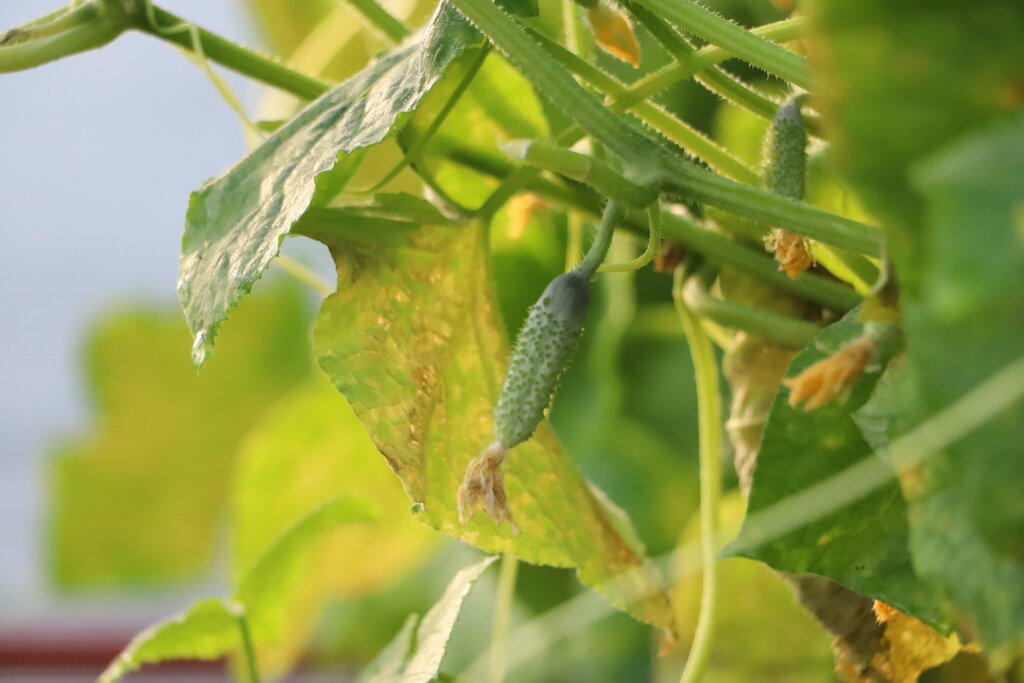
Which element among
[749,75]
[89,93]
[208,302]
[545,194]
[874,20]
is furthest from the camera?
[89,93]

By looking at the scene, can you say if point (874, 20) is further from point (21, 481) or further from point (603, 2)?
point (21, 481)

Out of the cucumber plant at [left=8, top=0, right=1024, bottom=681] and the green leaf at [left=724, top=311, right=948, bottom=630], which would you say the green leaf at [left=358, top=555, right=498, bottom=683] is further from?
the green leaf at [left=724, top=311, right=948, bottom=630]

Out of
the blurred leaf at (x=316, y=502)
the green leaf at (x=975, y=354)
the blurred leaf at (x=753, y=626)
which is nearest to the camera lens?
the green leaf at (x=975, y=354)

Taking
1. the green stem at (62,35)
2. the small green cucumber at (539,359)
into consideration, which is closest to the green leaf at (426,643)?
the small green cucumber at (539,359)

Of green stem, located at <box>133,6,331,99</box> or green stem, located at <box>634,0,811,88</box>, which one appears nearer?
green stem, located at <box>634,0,811,88</box>

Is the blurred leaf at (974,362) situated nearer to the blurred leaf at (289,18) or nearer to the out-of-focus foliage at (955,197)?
the out-of-focus foliage at (955,197)

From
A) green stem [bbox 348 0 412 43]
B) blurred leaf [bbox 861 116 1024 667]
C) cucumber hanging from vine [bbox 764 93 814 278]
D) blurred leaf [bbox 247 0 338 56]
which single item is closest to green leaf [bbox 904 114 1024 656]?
blurred leaf [bbox 861 116 1024 667]

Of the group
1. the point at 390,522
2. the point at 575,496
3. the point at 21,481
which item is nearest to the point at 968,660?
the point at 575,496
